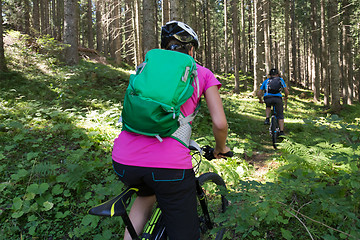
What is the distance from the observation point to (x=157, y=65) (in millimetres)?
1622

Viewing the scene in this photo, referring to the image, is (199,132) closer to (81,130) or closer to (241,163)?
(241,163)

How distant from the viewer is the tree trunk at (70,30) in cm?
1129

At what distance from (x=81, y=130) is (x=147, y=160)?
449 centimetres

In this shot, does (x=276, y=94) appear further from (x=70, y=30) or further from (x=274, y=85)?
(x=70, y=30)

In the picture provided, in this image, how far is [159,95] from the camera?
1527mm

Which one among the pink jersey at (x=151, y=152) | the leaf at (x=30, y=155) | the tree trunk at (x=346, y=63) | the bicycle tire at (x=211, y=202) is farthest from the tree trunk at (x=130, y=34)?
the tree trunk at (x=346, y=63)

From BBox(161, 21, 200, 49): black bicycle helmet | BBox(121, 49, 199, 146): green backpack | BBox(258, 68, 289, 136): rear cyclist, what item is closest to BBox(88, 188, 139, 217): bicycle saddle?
BBox(121, 49, 199, 146): green backpack

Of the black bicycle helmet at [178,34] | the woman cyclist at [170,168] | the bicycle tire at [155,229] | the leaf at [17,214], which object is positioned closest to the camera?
the woman cyclist at [170,168]

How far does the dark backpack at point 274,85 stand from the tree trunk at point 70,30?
981 cm

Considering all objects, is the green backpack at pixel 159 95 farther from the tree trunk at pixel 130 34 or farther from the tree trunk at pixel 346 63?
the tree trunk at pixel 346 63

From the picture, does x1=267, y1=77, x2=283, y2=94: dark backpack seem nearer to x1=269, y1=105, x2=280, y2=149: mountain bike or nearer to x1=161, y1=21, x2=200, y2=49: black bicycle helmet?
x1=269, y1=105, x2=280, y2=149: mountain bike

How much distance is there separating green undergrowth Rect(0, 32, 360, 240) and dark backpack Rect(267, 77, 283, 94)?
5.79ft

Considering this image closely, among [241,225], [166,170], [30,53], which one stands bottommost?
[241,225]

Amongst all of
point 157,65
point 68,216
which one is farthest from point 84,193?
point 157,65
